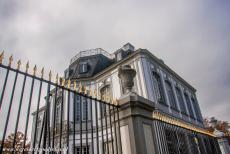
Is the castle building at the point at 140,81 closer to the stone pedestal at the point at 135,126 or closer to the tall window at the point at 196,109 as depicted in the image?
the tall window at the point at 196,109

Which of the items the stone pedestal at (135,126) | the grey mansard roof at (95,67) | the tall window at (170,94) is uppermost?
the grey mansard roof at (95,67)

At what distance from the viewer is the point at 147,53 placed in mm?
14625

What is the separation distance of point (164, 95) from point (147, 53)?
150 inches

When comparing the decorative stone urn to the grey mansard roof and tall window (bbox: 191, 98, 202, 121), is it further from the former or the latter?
tall window (bbox: 191, 98, 202, 121)

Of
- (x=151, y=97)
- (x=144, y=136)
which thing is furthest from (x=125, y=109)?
(x=151, y=97)

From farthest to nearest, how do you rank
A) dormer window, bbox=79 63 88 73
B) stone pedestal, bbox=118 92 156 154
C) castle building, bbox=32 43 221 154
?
dormer window, bbox=79 63 88 73
castle building, bbox=32 43 221 154
stone pedestal, bbox=118 92 156 154

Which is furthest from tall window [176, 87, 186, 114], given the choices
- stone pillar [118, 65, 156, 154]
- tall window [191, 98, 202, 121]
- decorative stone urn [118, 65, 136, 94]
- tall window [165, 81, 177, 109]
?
decorative stone urn [118, 65, 136, 94]

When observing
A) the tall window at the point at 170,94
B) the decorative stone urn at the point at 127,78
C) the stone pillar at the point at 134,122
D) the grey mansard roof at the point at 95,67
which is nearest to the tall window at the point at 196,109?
the grey mansard roof at the point at 95,67

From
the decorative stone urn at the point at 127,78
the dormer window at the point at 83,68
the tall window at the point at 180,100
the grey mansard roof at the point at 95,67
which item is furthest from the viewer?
the dormer window at the point at 83,68

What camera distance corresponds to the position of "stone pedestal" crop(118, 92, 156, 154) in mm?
3240

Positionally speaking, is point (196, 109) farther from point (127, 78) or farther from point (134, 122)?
point (134, 122)

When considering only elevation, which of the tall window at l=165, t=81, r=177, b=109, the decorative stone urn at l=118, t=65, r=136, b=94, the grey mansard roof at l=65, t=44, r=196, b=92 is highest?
the grey mansard roof at l=65, t=44, r=196, b=92

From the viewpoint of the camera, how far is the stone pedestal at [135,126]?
324 centimetres

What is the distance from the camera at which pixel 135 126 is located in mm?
3330
